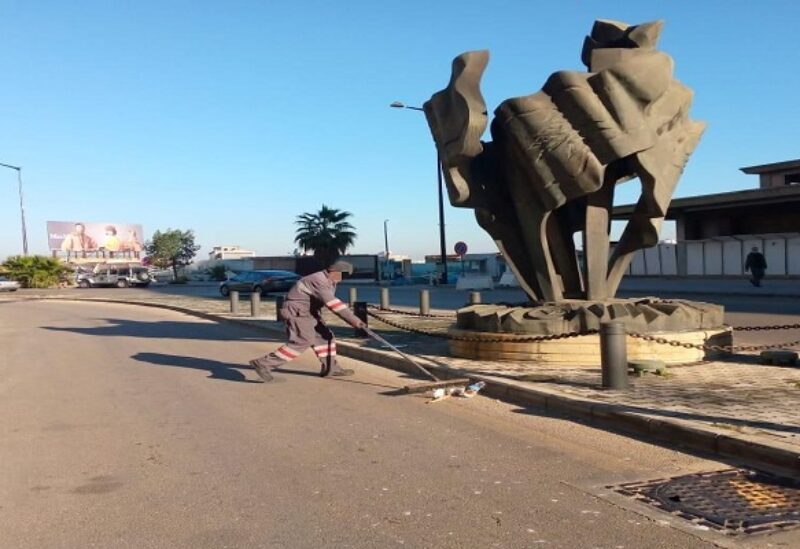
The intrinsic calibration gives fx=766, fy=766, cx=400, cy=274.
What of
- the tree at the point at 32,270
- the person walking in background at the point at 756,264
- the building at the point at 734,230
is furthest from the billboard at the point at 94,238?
the person walking in background at the point at 756,264

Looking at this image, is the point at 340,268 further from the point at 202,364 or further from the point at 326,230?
the point at 326,230

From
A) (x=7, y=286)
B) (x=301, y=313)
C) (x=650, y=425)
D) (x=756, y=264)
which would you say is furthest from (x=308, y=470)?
(x=7, y=286)

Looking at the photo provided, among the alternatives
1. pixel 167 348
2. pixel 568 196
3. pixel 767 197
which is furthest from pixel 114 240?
pixel 568 196

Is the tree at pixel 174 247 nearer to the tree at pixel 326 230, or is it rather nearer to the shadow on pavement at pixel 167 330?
the tree at pixel 326 230

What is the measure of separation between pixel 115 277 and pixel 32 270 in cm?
728

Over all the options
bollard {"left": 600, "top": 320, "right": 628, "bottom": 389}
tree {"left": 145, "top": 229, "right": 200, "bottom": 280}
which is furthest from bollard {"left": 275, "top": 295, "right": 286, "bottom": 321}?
tree {"left": 145, "top": 229, "right": 200, "bottom": 280}

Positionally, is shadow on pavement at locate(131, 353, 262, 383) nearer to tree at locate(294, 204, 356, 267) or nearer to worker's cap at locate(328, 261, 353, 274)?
worker's cap at locate(328, 261, 353, 274)

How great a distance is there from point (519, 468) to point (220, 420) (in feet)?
11.2

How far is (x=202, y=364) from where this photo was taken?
12289 mm

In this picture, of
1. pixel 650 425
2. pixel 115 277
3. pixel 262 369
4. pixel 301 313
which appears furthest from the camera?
pixel 115 277

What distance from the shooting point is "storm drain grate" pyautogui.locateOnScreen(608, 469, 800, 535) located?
14.6 ft

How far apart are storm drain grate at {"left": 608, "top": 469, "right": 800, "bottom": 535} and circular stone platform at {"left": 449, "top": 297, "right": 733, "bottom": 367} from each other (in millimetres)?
4727

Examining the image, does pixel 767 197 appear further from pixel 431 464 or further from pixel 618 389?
pixel 431 464

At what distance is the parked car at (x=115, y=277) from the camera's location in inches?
2210
